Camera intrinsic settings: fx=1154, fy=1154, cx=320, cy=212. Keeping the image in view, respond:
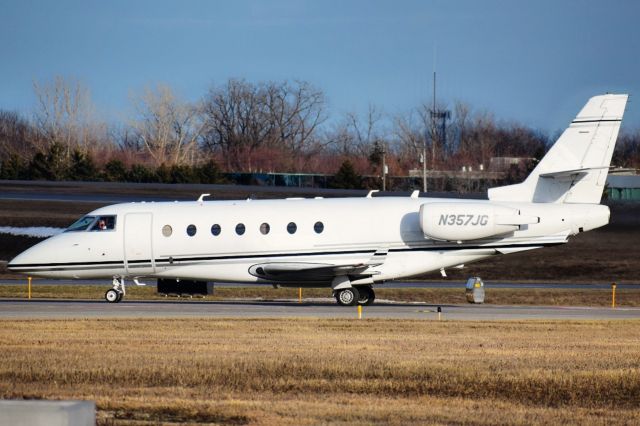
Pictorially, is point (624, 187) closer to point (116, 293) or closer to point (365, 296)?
point (365, 296)

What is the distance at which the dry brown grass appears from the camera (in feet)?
44.3

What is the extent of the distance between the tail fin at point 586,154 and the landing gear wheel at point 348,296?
5545mm

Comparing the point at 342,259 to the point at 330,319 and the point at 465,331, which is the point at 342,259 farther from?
the point at 465,331

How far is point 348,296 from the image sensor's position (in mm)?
31031

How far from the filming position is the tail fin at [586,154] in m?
30.1

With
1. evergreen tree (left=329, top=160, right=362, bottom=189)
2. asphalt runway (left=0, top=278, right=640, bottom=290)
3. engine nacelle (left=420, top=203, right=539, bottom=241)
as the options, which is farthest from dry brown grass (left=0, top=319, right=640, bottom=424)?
evergreen tree (left=329, top=160, right=362, bottom=189)

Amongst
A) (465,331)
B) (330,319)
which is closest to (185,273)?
(330,319)

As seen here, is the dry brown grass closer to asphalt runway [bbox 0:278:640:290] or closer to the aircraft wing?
the aircraft wing

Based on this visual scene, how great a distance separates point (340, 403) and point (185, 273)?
17.8m

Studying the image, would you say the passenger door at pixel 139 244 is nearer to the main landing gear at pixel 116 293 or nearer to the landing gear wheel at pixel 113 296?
the main landing gear at pixel 116 293

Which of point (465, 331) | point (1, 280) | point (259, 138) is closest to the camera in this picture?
point (465, 331)

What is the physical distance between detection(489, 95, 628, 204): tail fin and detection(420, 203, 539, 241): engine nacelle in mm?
1330

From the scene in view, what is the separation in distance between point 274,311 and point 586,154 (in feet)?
30.1

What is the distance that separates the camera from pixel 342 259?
100 ft
